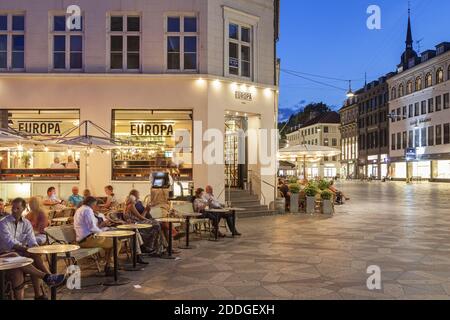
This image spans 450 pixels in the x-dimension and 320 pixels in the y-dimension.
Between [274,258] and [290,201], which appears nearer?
[274,258]

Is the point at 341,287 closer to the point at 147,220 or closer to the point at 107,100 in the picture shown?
the point at 147,220

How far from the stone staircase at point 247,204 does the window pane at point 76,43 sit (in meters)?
7.88

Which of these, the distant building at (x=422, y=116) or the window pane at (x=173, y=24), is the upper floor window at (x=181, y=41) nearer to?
the window pane at (x=173, y=24)

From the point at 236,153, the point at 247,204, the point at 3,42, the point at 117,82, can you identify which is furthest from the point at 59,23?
the point at 247,204

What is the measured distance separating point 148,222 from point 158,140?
8028mm

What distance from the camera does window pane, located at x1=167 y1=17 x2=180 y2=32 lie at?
18.2 m

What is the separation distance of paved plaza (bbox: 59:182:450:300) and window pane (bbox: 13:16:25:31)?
435 inches

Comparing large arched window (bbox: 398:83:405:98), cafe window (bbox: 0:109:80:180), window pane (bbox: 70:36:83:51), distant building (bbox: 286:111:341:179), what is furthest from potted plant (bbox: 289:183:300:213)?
distant building (bbox: 286:111:341:179)

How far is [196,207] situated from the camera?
43.0 ft

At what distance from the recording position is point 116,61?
709 inches

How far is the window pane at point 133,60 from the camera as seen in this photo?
1805 cm

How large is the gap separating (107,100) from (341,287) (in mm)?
12546

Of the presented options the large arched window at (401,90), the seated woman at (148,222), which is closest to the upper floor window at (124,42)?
the seated woman at (148,222)
